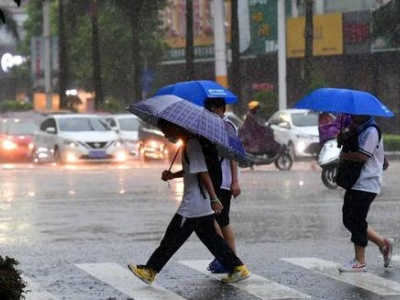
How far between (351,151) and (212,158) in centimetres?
160

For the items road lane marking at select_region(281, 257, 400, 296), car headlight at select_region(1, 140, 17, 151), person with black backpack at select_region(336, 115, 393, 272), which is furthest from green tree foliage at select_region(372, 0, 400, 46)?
person with black backpack at select_region(336, 115, 393, 272)

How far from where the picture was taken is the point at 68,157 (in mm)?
37844

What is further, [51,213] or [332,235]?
[51,213]

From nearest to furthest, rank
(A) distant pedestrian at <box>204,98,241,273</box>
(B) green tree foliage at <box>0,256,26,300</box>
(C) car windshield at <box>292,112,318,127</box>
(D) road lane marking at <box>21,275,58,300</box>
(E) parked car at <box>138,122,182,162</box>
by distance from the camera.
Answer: (B) green tree foliage at <box>0,256,26,300</box> < (D) road lane marking at <box>21,275,58,300</box> < (A) distant pedestrian at <box>204,98,241,273</box> < (E) parked car at <box>138,122,182,162</box> < (C) car windshield at <box>292,112,318,127</box>

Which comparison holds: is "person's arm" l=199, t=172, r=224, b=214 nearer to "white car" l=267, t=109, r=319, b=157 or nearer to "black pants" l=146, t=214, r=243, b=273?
"black pants" l=146, t=214, r=243, b=273

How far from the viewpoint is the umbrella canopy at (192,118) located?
1153 cm

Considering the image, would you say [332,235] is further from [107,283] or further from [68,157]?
[68,157]

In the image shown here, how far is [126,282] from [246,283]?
3.62 ft

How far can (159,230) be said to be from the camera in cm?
1716

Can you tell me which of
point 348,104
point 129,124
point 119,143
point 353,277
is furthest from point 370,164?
point 129,124

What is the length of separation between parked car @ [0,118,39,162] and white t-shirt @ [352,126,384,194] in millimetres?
29720

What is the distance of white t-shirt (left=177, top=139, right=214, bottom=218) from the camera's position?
11.9 metres

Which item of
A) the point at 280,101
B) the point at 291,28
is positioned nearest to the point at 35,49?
the point at 291,28

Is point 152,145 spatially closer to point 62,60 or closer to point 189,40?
point 189,40
